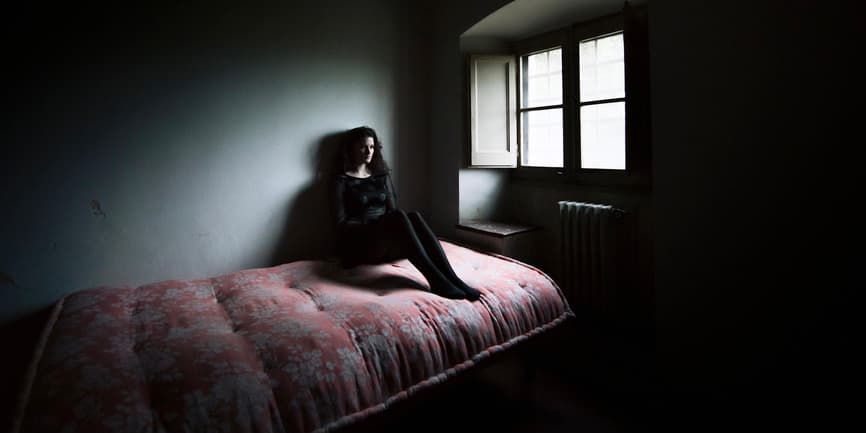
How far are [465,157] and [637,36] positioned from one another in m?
1.44

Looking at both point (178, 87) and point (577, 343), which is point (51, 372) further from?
point (577, 343)

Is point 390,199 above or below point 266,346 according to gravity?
above

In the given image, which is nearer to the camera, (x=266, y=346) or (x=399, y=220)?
(x=266, y=346)

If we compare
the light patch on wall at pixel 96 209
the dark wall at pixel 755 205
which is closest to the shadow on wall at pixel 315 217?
the light patch on wall at pixel 96 209

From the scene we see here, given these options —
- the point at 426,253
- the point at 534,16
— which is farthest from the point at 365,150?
the point at 534,16

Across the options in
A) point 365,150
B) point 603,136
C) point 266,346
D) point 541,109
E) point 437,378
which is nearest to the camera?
point 266,346

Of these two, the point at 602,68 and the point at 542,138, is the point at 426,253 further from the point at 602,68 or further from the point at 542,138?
the point at 602,68

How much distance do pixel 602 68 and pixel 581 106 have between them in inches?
10.4

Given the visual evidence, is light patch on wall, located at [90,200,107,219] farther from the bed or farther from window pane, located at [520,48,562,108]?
window pane, located at [520,48,562,108]

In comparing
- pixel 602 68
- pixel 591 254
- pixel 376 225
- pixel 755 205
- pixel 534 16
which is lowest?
pixel 591 254

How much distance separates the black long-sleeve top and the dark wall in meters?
1.71

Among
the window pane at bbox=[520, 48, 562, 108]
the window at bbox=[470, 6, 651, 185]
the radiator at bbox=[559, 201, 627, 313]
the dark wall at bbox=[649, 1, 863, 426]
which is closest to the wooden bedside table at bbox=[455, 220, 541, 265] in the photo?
the radiator at bbox=[559, 201, 627, 313]

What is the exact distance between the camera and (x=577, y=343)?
2.74 meters

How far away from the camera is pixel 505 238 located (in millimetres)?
3004
